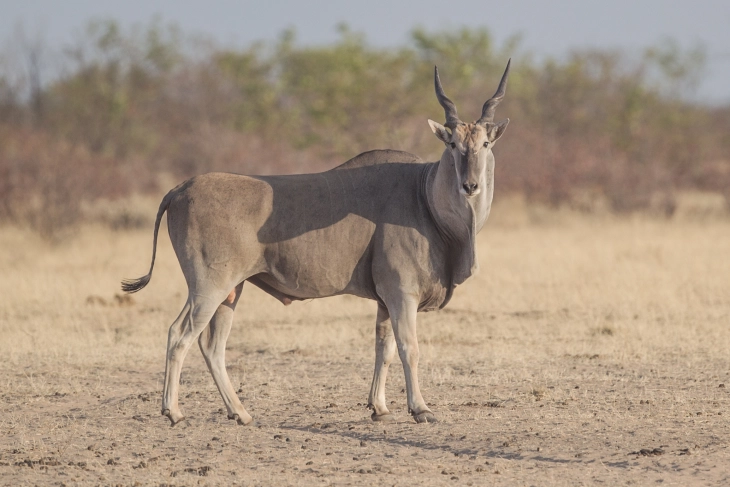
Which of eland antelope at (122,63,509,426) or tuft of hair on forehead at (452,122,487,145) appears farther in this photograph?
eland antelope at (122,63,509,426)

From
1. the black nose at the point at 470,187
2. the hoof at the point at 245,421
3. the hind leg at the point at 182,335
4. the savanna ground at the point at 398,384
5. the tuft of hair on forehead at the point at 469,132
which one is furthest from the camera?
the hoof at the point at 245,421

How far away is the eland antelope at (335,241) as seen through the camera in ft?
23.7

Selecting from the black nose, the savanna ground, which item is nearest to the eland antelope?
the black nose

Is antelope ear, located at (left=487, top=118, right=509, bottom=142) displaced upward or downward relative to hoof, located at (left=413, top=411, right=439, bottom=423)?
upward

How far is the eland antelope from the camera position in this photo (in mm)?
7238

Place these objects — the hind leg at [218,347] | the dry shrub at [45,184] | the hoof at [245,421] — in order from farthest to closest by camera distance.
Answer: the dry shrub at [45,184] < the hind leg at [218,347] < the hoof at [245,421]

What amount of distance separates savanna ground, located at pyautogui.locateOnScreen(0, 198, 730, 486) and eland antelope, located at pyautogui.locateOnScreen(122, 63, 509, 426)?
615 mm

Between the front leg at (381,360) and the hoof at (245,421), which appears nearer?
the hoof at (245,421)

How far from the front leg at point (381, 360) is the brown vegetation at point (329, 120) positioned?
1353cm

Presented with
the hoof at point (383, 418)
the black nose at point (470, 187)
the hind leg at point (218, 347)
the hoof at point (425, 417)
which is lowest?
the hoof at point (383, 418)

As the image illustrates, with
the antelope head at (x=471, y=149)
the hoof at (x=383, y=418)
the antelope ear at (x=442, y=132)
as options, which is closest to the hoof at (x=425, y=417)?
the hoof at (x=383, y=418)

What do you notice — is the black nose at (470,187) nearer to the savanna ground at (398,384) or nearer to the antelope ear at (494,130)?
the antelope ear at (494,130)

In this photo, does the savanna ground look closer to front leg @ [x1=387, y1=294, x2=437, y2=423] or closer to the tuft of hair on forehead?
front leg @ [x1=387, y1=294, x2=437, y2=423]

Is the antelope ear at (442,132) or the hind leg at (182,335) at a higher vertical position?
the antelope ear at (442,132)
